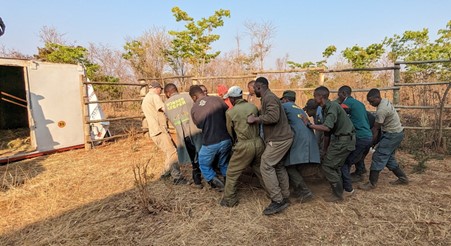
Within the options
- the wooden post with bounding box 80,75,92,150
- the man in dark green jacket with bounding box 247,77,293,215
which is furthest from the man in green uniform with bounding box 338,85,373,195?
the wooden post with bounding box 80,75,92,150

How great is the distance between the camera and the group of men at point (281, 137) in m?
3.66

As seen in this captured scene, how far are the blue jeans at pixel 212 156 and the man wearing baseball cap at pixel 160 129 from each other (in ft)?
2.96

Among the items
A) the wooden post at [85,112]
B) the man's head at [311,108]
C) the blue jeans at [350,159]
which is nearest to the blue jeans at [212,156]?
the man's head at [311,108]

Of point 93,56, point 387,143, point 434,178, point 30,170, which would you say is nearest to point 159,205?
point 387,143

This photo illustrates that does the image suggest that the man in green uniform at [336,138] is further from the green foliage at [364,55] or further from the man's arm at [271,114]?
the green foliage at [364,55]

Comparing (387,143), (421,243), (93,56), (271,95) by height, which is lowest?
(421,243)

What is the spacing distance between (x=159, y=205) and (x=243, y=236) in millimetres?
1389

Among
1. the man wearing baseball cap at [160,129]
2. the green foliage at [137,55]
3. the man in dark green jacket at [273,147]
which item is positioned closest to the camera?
the man in dark green jacket at [273,147]

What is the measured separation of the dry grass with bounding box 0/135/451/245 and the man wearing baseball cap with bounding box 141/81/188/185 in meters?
0.30

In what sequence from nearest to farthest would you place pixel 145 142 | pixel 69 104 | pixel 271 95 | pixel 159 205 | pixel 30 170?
pixel 271 95 → pixel 159 205 → pixel 30 170 → pixel 69 104 → pixel 145 142

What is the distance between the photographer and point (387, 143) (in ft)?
14.1

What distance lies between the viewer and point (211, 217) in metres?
3.68

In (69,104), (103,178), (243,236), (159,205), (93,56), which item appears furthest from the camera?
(93,56)

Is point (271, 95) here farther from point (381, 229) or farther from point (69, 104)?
point (69, 104)
